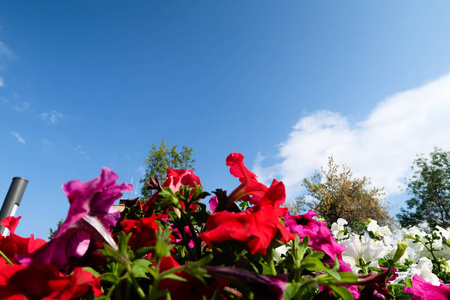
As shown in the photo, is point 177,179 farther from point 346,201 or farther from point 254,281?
point 346,201

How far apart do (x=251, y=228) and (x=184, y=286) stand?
16 centimetres

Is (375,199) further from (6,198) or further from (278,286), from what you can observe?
(278,286)

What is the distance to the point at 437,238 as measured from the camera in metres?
2.06

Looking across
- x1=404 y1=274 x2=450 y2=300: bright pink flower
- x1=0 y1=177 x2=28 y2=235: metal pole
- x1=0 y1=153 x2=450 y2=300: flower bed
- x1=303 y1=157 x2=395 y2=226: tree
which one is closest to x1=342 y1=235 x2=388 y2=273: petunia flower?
x1=404 y1=274 x2=450 y2=300: bright pink flower

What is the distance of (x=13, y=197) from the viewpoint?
4512 millimetres

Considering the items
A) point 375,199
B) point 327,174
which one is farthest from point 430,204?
point 327,174

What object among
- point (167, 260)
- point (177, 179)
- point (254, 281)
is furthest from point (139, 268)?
point (177, 179)

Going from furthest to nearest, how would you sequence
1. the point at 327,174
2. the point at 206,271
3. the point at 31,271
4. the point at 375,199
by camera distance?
1. the point at 327,174
2. the point at 375,199
3. the point at 31,271
4. the point at 206,271

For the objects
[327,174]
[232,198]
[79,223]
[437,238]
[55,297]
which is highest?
[327,174]

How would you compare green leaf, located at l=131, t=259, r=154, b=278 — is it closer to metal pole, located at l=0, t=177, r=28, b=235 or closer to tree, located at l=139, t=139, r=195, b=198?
metal pole, located at l=0, t=177, r=28, b=235

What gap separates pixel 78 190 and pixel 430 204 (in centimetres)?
3111

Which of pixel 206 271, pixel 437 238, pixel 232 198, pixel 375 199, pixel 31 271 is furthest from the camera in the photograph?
pixel 375 199

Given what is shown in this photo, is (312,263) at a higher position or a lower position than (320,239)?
lower

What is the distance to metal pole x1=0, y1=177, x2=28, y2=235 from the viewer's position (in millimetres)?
4379
